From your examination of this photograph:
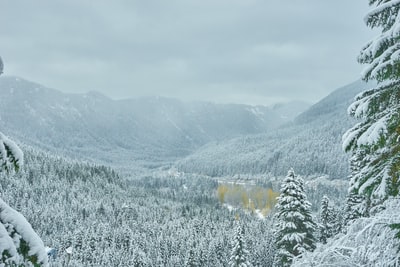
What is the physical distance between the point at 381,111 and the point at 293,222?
45.0 ft

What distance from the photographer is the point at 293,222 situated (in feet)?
63.2

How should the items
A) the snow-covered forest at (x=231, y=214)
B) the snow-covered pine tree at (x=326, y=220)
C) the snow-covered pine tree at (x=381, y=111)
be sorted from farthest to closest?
1. the snow-covered pine tree at (x=326, y=220)
2. the snow-covered pine tree at (x=381, y=111)
3. the snow-covered forest at (x=231, y=214)

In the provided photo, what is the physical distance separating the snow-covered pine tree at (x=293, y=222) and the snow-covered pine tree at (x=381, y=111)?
12.6 metres

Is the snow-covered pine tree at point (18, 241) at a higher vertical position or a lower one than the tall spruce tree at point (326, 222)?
higher

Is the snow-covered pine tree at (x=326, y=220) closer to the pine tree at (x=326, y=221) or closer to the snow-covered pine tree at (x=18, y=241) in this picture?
the pine tree at (x=326, y=221)

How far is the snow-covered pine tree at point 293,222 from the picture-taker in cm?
1903

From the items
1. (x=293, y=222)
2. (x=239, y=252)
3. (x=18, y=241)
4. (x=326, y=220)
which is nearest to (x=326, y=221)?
(x=326, y=220)

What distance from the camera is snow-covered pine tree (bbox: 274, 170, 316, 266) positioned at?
19.0 m

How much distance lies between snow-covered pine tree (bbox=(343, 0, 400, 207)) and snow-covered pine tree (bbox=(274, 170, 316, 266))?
1260 centimetres

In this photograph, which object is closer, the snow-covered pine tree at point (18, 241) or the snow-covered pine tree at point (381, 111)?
the snow-covered pine tree at point (18, 241)

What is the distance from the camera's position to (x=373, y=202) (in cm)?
1619

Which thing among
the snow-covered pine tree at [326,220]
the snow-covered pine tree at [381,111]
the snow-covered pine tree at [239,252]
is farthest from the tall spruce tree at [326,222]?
the snow-covered pine tree at [381,111]

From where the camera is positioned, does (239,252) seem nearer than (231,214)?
Yes

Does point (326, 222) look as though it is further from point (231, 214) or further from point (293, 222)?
point (231, 214)
